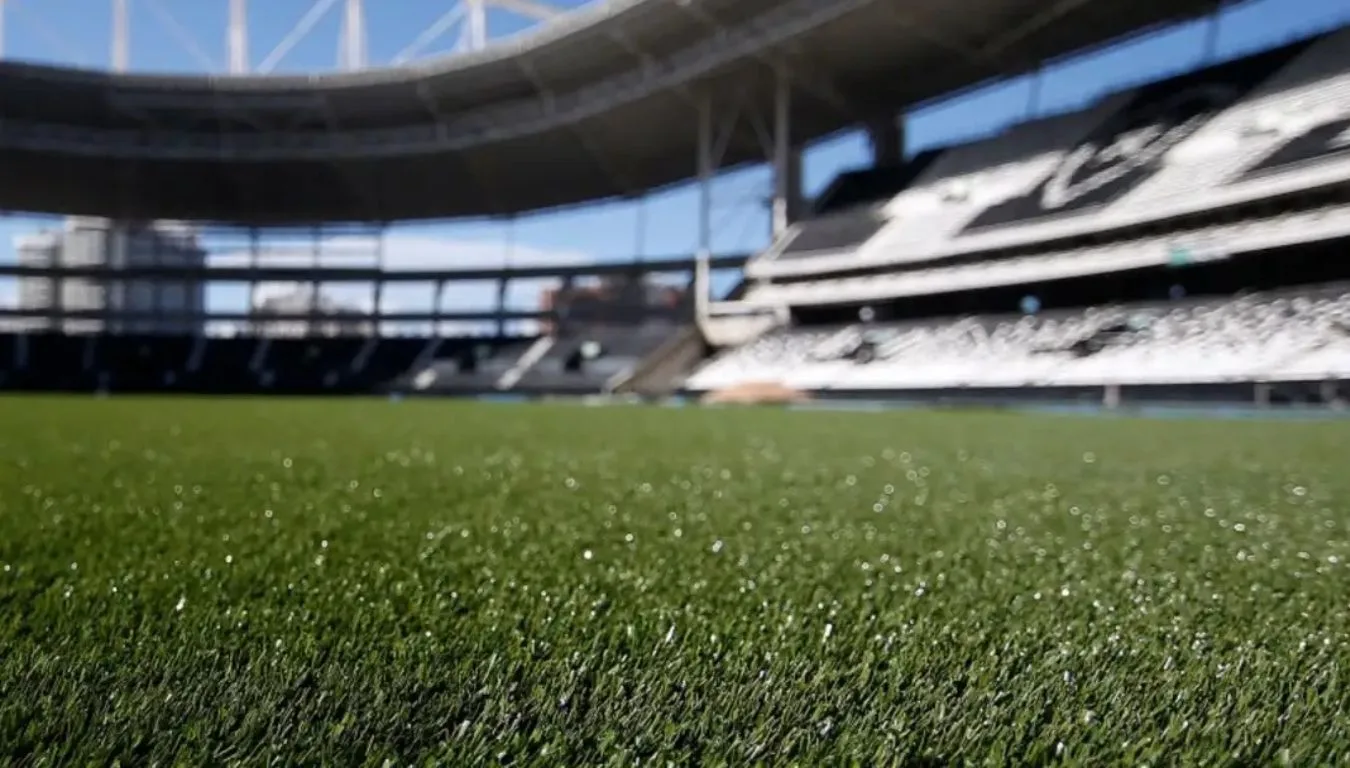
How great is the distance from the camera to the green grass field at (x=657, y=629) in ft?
2.46

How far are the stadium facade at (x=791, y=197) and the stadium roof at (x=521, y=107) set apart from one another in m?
0.11

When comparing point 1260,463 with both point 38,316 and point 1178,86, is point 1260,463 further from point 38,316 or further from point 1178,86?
point 38,316

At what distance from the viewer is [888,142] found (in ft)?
90.8

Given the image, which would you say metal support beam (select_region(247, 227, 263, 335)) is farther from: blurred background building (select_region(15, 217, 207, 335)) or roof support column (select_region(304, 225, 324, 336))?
roof support column (select_region(304, 225, 324, 336))

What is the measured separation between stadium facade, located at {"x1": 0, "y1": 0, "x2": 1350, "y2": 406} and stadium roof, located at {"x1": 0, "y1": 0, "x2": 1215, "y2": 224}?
112 mm

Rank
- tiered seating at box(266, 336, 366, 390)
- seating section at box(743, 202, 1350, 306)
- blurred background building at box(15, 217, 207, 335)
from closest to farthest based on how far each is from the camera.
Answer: seating section at box(743, 202, 1350, 306), tiered seating at box(266, 336, 366, 390), blurred background building at box(15, 217, 207, 335)

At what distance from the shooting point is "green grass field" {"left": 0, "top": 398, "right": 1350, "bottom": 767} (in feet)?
2.46

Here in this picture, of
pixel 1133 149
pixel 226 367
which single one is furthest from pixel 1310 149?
pixel 226 367

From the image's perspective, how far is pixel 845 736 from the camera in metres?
0.76

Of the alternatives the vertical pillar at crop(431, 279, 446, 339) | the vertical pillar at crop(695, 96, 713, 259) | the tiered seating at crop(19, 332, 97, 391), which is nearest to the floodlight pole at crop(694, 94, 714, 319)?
the vertical pillar at crop(695, 96, 713, 259)

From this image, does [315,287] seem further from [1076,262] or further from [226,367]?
[1076,262]

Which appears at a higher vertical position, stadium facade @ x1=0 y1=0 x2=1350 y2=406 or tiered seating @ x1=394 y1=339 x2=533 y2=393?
stadium facade @ x1=0 y1=0 x2=1350 y2=406

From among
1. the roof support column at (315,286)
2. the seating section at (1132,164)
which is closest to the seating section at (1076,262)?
the seating section at (1132,164)

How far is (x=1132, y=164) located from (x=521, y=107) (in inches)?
680
